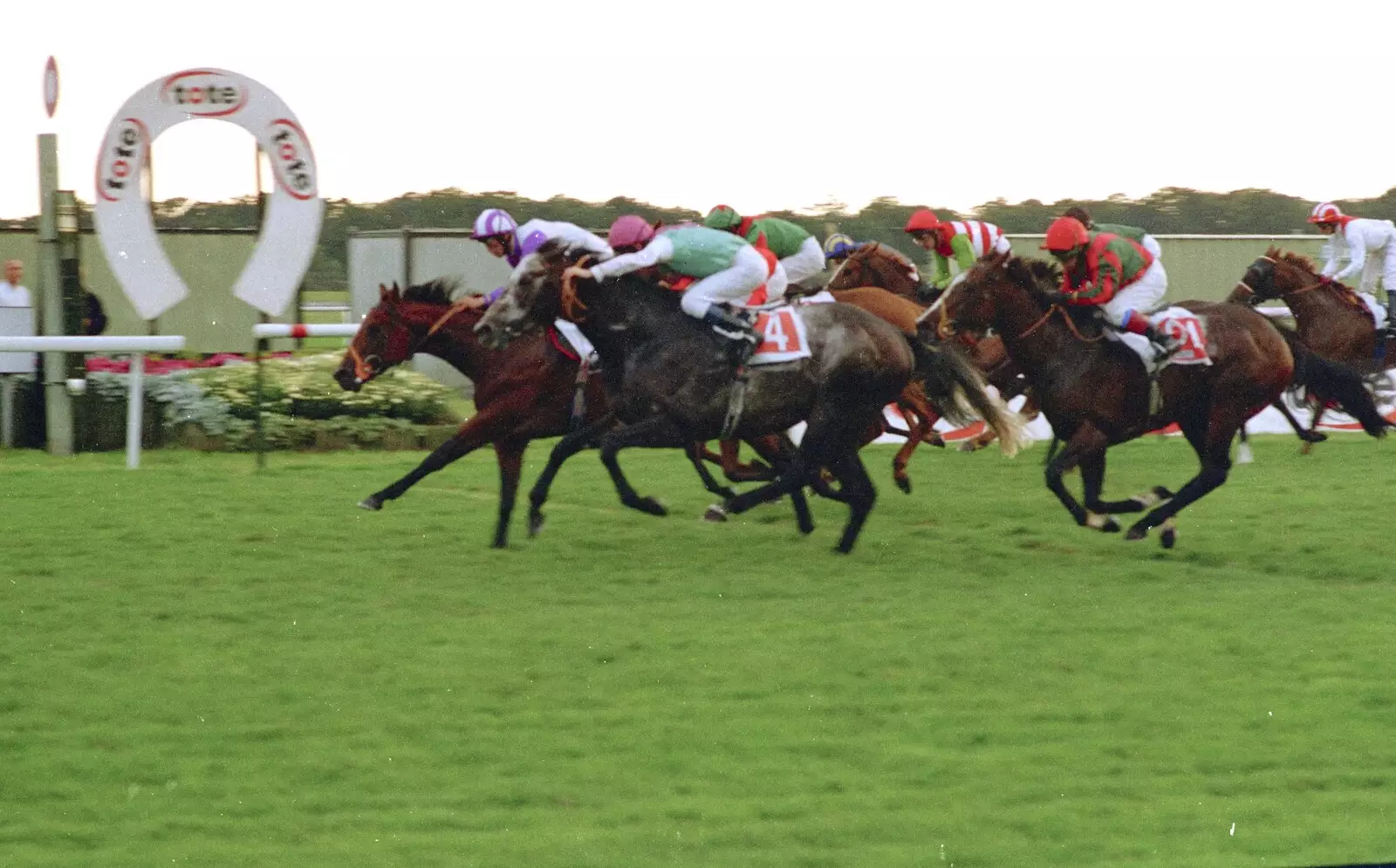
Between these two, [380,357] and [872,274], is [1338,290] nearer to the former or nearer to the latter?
[872,274]

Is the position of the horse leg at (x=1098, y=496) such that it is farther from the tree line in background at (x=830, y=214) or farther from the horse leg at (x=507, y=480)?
the tree line in background at (x=830, y=214)

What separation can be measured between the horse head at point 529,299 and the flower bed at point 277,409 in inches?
190

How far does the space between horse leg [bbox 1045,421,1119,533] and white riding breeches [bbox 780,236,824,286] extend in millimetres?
2569

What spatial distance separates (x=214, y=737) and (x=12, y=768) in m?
0.53

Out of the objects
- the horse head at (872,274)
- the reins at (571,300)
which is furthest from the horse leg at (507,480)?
the horse head at (872,274)

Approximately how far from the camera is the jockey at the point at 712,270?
7.67m

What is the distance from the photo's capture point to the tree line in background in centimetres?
1825

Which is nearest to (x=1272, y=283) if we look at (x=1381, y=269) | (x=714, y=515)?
(x=1381, y=269)

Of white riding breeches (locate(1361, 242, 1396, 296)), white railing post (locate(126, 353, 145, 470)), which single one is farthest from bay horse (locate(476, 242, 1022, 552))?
white riding breeches (locate(1361, 242, 1396, 296))

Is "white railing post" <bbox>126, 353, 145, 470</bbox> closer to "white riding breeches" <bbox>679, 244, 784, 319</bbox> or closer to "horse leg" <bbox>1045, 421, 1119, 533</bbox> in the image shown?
"white riding breeches" <bbox>679, 244, 784, 319</bbox>

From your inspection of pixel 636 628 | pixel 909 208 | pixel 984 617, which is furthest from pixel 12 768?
pixel 909 208

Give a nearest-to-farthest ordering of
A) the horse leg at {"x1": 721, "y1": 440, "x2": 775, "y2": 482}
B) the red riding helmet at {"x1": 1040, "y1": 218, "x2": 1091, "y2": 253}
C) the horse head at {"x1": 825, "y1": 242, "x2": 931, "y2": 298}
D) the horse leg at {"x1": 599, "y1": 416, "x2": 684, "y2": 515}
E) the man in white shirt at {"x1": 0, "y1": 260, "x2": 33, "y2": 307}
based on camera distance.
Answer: the horse leg at {"x1": 599, "y1": 416, "x2": 684, "y2": 515} → the red riding helmet at {"x1": 1040, "y1": 218, "x2": 1091, "y2": 253} → the horse leg at {"x1": 721, "y1": 440, "x2": 775, "y2": 482} → the horse head at {"x1": 825, "y1": 242, "x2": 931, "y2": 298} → the man in white shirt at {"x1": 0, "y1": 260, "x2": 33, "y2": 307}

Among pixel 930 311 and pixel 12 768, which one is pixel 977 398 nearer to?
pixel 930 311

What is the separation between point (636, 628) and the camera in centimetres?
625
